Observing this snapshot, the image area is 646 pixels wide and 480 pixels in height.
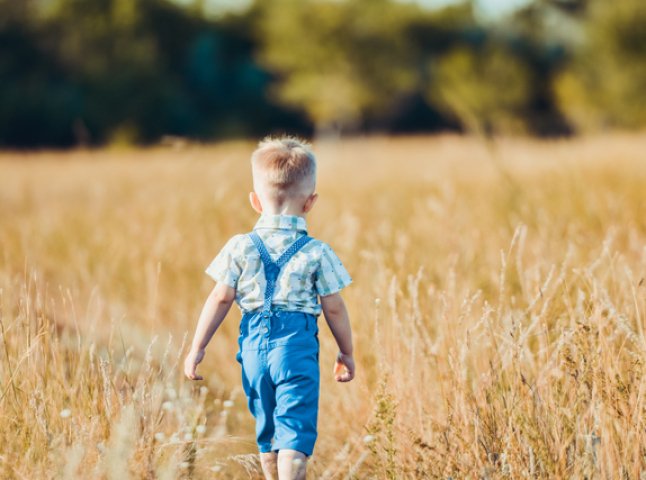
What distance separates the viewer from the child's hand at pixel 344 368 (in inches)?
94.1

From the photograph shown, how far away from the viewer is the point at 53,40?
30547 millimetres

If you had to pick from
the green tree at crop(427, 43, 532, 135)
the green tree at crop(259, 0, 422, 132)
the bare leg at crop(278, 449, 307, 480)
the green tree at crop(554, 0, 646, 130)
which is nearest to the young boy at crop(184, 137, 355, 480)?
the bare leg at crop(278, 449, 307, 480)

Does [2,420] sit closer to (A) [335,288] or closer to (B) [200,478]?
(B) [200,478]

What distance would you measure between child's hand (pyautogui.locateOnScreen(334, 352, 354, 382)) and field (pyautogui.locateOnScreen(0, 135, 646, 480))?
106 millimetres

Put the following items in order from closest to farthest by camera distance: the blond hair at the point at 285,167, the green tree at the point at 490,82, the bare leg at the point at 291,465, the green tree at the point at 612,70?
the bare leg at the point at 291,465
the blond hair at the point at 285,167
the green tree at the point at 612,70
the green tree at the point at 490,82

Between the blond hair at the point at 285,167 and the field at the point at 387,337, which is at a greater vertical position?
the blond hair at the point at 285,167

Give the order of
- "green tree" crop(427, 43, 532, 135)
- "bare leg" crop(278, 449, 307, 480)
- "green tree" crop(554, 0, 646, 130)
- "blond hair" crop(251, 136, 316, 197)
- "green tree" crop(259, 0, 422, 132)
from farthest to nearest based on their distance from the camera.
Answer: "green tree" crop(259, 0, 422, 132)
"green tree" crop(427, 43, 532, 135)
"green tree" crop(554, 0, 646, 130)
"blond hair" crop(251, 136, 316, 197)
"bare leg" crop(278, 449, 307, 480)

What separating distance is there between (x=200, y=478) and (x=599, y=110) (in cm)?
3128

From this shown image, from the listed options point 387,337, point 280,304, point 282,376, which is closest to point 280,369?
point 282,376

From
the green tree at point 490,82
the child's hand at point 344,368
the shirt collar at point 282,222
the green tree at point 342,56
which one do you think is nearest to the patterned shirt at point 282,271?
the shirt collar at point 282,222

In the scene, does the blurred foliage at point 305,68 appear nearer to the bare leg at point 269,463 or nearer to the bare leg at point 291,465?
the bare leg at point 269,463

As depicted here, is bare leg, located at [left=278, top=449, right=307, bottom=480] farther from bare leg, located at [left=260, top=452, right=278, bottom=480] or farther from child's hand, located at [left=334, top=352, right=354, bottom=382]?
child's hand, located at [left=334, top=352, right=354, bottom=382]

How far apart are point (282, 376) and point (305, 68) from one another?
4197cm

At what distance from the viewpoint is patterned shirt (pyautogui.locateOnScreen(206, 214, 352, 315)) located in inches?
91.0
